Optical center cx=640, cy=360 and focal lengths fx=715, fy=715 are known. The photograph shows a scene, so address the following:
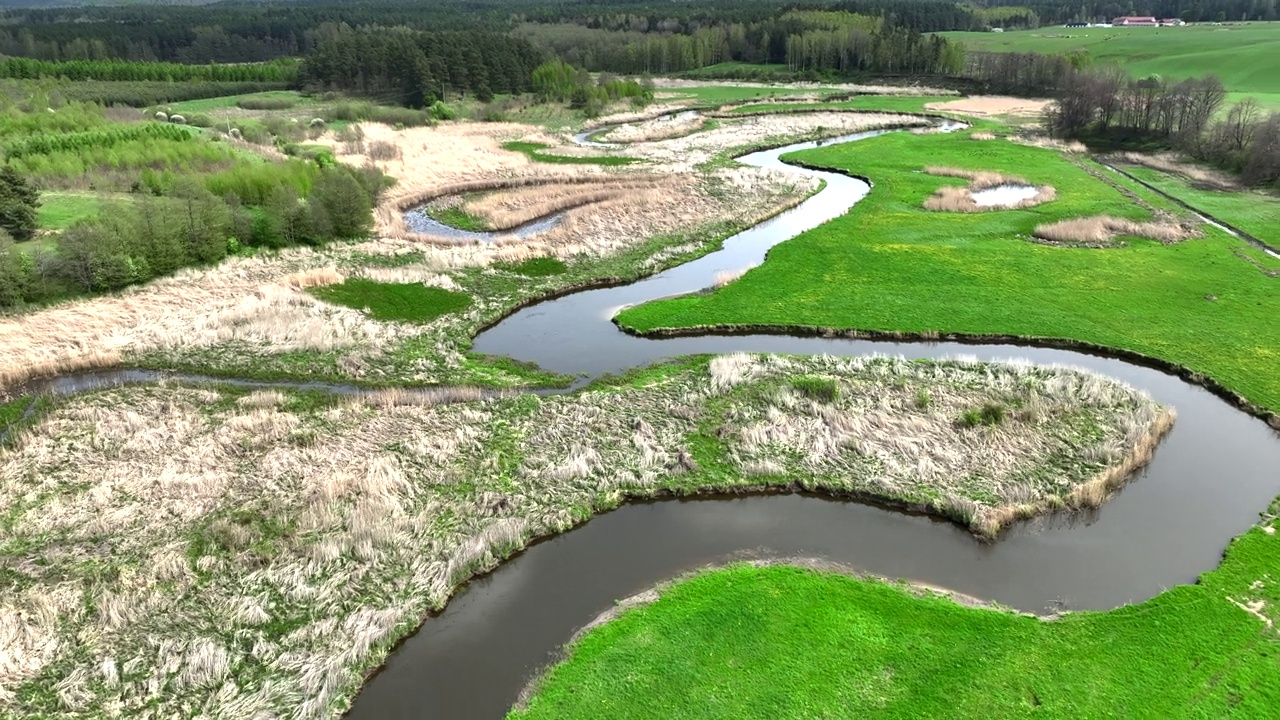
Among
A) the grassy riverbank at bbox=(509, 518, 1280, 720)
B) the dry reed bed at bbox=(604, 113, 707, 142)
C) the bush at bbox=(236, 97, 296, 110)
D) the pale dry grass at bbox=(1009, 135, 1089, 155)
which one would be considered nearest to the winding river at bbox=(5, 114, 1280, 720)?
the grassy riverbank at bbox=(509, 518, 1280, 720)

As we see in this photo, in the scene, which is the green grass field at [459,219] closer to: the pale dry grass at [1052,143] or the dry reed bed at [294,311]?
the dry reed bed at [294,311]

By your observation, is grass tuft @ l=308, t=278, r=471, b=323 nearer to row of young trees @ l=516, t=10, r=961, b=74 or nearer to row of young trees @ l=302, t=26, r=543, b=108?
row of young trees @ l=302, t=26, r=543, b=108

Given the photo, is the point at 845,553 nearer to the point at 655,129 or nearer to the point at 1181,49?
the point at 655,129

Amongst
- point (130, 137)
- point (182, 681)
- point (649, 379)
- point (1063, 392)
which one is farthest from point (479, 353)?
point (130, 137)

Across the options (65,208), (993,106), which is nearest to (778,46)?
(993,106)

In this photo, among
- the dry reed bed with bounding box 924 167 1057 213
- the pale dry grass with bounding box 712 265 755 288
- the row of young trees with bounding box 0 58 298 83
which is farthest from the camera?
the row of young trees with bounding box 0 58 298 83

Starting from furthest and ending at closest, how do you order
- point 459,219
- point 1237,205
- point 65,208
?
point 459,219
point 1237,205
point 65,208
